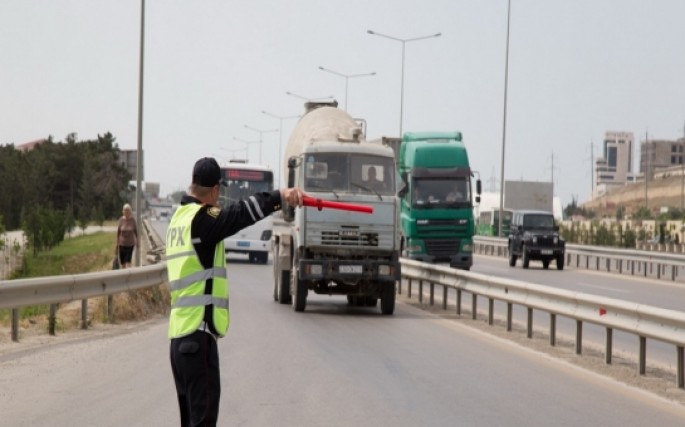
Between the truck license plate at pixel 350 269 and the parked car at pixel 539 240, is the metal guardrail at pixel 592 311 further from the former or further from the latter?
the parked car at pixel 539 240

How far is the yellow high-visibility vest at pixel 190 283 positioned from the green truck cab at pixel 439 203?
28.5 m

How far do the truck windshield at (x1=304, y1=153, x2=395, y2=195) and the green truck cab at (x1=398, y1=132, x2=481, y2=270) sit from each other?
42.5 feet

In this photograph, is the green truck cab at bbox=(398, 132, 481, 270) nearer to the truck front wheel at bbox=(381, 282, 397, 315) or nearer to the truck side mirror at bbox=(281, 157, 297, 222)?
the truck side mirror at bbox=(281, 157, 297, 222)

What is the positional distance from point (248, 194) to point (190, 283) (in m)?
38.0

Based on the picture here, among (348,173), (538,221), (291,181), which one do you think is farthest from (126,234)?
(538,221)

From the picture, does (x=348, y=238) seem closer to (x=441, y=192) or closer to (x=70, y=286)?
(x=70, y=286)

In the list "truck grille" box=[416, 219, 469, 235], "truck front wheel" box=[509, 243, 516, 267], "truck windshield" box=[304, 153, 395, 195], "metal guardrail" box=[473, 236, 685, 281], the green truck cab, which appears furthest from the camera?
"truck front wheel" box=[509, 243, 516, 267]

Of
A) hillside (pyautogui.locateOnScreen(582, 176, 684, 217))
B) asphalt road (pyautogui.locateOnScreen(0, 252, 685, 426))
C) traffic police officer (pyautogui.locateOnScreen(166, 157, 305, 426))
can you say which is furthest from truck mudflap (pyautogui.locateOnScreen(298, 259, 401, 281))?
hillside (pyautogui.locateOnScreen(582, 176, 684, 217))

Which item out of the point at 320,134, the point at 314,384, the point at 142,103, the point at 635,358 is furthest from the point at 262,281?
the point at 314,384

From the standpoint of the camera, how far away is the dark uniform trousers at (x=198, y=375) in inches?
243

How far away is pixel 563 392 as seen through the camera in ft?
38.5

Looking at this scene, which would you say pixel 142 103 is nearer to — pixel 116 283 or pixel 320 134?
pixel 320 134

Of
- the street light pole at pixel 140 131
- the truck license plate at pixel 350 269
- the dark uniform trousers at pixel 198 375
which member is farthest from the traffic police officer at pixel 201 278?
the street light pole at pixel 140 131

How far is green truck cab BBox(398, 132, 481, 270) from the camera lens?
35.0m
